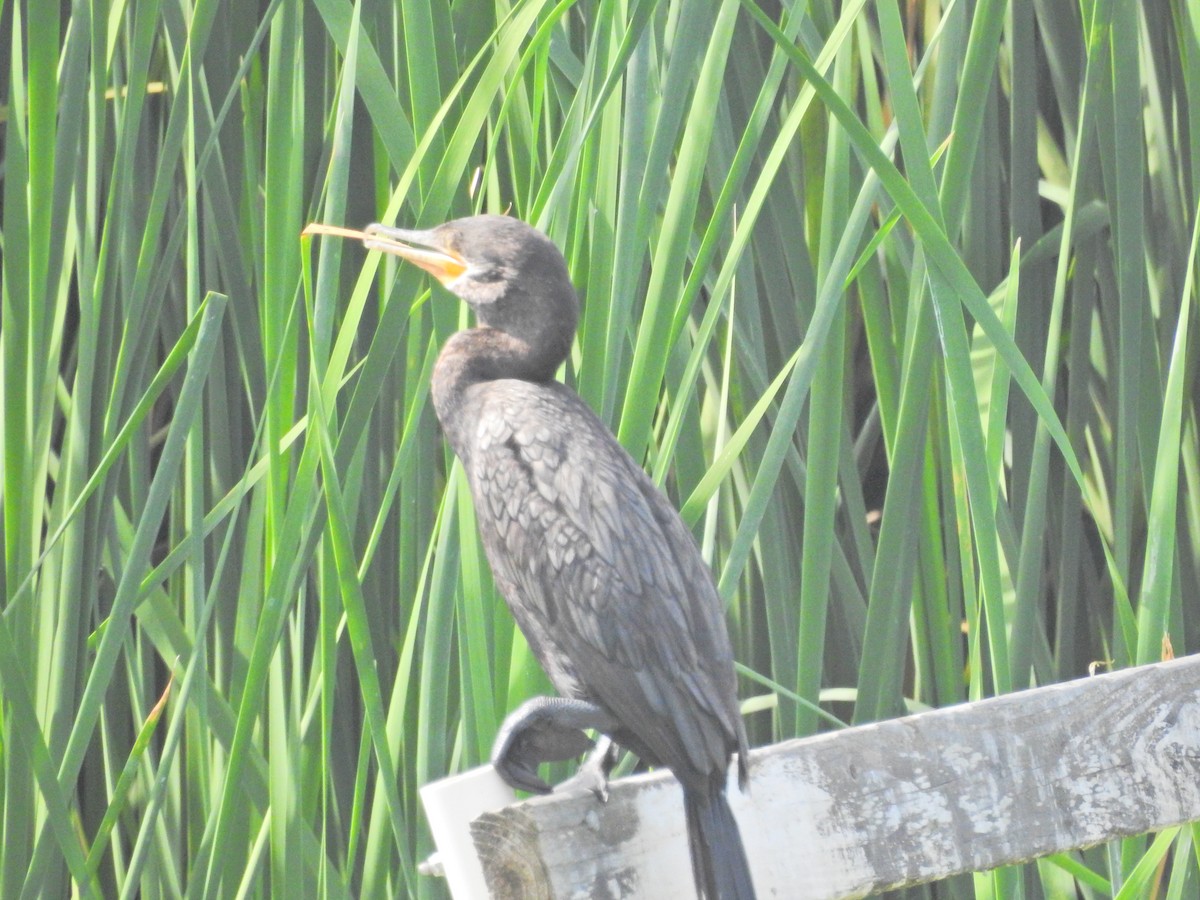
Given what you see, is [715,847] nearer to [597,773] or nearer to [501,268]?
[597,773]

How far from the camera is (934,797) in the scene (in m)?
0.94

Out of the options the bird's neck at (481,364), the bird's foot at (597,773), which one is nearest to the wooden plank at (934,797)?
the bird's foot at (597,773)

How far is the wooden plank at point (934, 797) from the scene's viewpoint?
0.90 m

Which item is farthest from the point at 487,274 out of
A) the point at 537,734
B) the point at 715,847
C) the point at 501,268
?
the point at 715,847

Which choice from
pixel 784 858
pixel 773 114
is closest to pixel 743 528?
pixel 784 858

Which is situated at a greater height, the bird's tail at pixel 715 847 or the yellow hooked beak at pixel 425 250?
the yellow hooked beak at pixel 425 250

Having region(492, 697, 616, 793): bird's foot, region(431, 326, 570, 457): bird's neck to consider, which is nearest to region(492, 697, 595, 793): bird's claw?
region(492, 697, 616, 793): bird's foot

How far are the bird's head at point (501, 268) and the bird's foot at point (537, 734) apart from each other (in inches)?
10.7

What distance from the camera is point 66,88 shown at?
110 centimetres

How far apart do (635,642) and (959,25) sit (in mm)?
541

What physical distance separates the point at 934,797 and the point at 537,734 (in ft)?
0.86

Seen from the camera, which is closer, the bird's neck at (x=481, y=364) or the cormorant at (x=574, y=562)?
the cormorant at (x=574, y=562)

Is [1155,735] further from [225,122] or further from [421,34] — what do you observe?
[225,122]

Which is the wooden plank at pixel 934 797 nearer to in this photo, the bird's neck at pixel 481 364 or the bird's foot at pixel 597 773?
the bird's foot at pixel 597 773
